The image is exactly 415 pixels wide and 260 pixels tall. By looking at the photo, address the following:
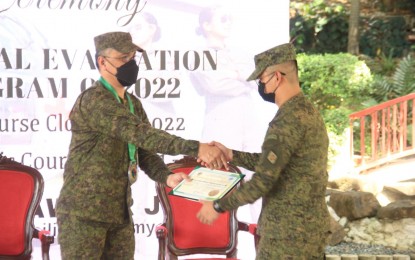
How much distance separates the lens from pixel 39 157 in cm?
491

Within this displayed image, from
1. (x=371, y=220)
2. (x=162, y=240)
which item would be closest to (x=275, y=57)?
(x=162, y=240)

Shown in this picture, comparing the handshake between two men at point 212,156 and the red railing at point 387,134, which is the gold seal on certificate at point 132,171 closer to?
the handshake between two men at point 212,156

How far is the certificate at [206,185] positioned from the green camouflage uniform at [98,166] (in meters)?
0.18

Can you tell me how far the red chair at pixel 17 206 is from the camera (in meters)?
4.26

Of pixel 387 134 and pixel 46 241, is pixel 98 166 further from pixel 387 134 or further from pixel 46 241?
pixel 387 134

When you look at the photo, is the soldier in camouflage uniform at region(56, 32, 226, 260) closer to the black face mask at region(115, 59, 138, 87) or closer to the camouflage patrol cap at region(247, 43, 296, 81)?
the black face mask at region(115, 59, 138, 87)

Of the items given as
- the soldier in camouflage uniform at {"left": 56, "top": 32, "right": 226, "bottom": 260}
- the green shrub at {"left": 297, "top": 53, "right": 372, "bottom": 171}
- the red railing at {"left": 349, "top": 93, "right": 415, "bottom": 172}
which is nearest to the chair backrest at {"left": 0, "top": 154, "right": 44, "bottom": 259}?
the soldier in camouflage uniform at {"left": 56, "top": 32, "right": 226, "bottom": 260}

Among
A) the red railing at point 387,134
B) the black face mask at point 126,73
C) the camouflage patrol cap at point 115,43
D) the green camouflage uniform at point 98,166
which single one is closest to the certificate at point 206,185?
the green camouflage uniform at point 98,166

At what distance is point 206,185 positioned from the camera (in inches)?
137

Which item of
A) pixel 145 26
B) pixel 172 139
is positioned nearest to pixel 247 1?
pixel 145 26

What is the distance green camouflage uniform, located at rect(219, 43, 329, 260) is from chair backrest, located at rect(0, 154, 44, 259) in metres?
1.56

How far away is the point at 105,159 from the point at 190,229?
1.24 m

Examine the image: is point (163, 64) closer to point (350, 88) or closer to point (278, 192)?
point (278, 192)

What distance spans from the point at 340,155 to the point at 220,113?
497 centimetres
